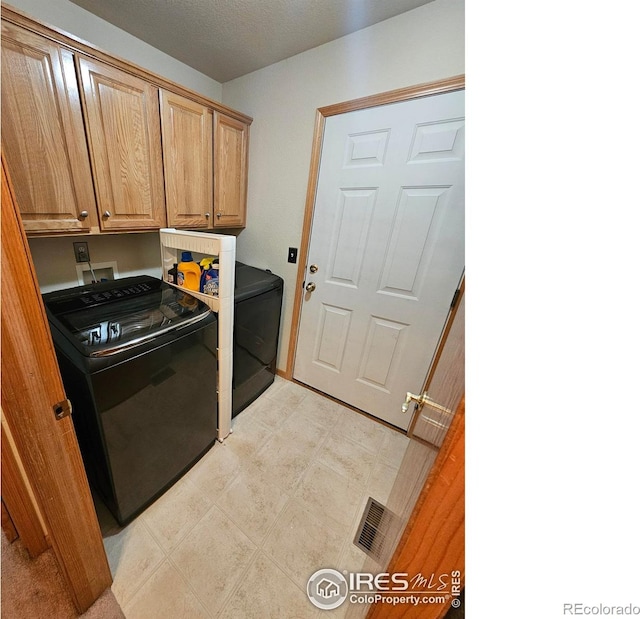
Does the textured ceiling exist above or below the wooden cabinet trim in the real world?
above

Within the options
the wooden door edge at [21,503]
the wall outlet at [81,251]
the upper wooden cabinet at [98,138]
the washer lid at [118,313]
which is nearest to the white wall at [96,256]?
the wall outlet at [81,251]

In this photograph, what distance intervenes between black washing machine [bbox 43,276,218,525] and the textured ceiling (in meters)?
1.34

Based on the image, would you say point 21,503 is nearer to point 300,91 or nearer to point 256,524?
point 256,524

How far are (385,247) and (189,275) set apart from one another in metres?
1.13

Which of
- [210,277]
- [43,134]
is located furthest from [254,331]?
[43,134]

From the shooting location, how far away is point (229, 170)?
5.51 feet

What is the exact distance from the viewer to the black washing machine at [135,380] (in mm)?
847

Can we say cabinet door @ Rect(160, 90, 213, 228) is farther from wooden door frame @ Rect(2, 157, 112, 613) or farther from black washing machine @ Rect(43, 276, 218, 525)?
wooden door frame @ Rect(2, 157, 112, 613)

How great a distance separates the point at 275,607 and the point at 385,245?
5.59 feet

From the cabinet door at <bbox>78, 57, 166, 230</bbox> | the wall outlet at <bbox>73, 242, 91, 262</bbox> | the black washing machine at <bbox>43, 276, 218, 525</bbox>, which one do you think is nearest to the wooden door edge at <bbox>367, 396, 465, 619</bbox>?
the black washing machine at <bbox>43, 276, 218, 525</bbox>

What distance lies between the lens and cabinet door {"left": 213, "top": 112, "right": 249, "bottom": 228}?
5.13 ft

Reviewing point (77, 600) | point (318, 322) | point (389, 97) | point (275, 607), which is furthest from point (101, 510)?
point (389, 97)

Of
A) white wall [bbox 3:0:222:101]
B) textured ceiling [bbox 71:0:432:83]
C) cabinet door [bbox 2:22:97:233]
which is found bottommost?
cabinet door [bbox 2:22:97:233]
